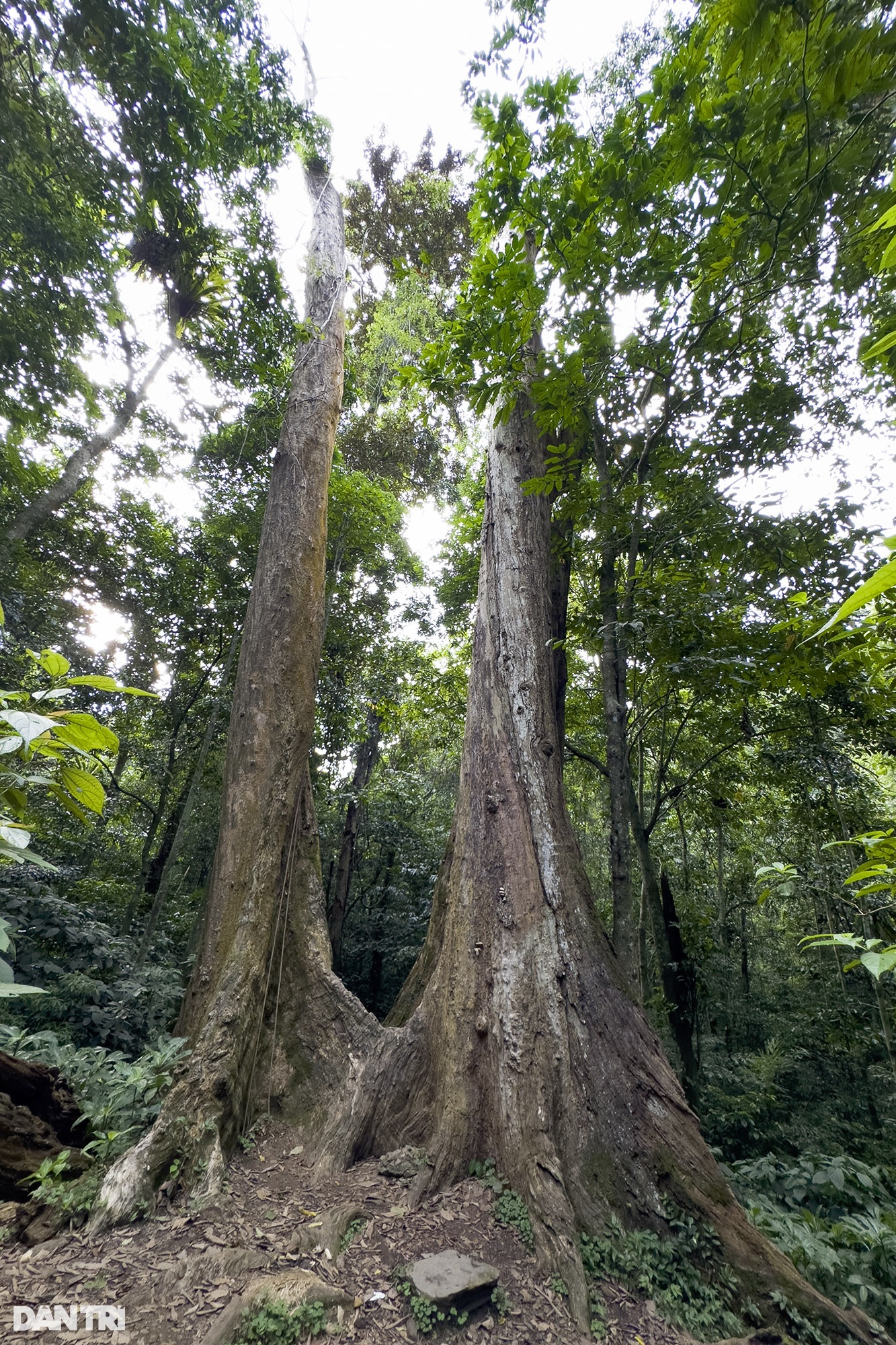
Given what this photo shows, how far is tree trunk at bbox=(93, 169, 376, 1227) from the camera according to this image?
99.6 inches

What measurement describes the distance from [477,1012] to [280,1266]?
1.15 metres

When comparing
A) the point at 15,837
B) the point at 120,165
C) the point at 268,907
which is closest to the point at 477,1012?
the point at 268,907

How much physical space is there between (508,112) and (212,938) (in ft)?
17.9

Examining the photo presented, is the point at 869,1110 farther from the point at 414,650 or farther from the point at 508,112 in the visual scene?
the point at 508,112

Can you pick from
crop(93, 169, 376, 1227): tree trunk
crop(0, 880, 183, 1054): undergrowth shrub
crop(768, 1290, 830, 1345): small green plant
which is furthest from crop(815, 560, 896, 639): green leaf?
crop(0, 880, 183, 1054): undergrowth shrub

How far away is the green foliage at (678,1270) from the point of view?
200 centimetres

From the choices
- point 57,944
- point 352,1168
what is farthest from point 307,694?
point 57,944

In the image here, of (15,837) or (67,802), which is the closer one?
(15,837)

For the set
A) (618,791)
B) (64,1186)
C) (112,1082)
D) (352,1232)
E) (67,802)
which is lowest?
(352,1232)

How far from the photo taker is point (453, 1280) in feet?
6.23

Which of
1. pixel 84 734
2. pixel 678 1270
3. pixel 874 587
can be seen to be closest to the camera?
pixel 874 587

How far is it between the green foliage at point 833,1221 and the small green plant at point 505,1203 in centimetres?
95

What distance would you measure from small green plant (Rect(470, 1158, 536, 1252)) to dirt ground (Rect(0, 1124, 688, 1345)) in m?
0.03

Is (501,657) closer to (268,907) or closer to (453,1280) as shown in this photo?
(268,907)
